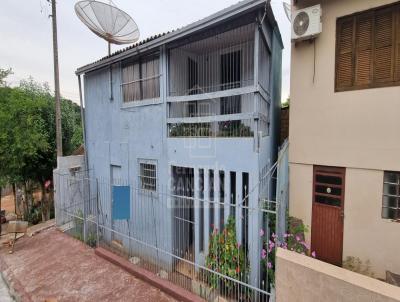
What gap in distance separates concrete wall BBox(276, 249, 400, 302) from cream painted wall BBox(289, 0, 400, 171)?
307 centimetres

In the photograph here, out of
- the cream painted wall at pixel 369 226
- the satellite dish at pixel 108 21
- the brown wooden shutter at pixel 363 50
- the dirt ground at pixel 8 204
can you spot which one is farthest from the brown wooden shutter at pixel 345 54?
the dirt ground at pixel 8 204

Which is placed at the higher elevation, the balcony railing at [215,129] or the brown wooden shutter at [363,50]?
the brown wooden shutter at [363,50]

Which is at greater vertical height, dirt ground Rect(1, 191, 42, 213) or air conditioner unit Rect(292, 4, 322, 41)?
air conditioner unit Rect(292, 4, 322, 41)

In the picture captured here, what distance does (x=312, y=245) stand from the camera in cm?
568

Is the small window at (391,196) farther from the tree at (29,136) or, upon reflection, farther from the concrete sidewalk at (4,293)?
the tree at (29,136)

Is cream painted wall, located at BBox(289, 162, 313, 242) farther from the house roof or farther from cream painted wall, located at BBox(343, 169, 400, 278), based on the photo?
the house roof

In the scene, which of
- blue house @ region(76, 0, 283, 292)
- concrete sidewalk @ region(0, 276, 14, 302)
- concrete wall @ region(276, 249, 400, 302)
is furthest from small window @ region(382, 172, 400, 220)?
concrete sidewalk @ region(0, 276, 14, 302)

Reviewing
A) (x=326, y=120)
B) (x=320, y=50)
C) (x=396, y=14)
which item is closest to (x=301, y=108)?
(x=326, y=120)

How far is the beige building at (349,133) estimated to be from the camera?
4.65 metres

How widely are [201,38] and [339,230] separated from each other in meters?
5.94

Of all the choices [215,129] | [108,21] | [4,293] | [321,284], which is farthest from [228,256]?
[108,21]

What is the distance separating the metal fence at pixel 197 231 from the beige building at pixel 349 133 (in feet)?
3.41

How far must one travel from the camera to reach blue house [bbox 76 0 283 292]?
5.06 m

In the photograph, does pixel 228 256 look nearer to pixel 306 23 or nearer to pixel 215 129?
pixel 215 129
